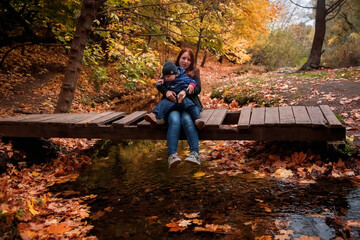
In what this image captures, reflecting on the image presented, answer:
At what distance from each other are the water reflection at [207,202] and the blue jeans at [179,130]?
53 centimetres

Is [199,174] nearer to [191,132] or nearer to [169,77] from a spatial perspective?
[191,132]

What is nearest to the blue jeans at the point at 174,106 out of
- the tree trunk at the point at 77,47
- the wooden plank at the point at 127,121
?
the wooden plank at the point at 127,121

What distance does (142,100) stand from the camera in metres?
11.0

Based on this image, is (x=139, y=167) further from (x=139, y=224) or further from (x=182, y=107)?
(x=139, y=224)

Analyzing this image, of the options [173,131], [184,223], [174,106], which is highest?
[174,106]

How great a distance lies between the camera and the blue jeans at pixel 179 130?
3.61m

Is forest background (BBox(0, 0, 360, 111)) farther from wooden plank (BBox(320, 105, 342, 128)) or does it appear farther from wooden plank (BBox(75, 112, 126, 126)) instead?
wooden plank (BBox(320, 105, 342, 128))

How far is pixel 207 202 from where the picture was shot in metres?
3.12

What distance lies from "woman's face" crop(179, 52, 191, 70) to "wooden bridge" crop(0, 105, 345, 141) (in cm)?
83

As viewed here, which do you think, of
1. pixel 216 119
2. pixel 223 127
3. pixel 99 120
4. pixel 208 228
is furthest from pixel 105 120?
pixel 208 228

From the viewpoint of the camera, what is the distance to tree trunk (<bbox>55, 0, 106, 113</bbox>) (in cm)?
546

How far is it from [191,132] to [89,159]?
2.33 metres

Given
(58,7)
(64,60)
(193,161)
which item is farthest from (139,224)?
(64,60)

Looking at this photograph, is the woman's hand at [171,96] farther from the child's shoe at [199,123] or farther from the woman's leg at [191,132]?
the child's shoe at [199,123]
